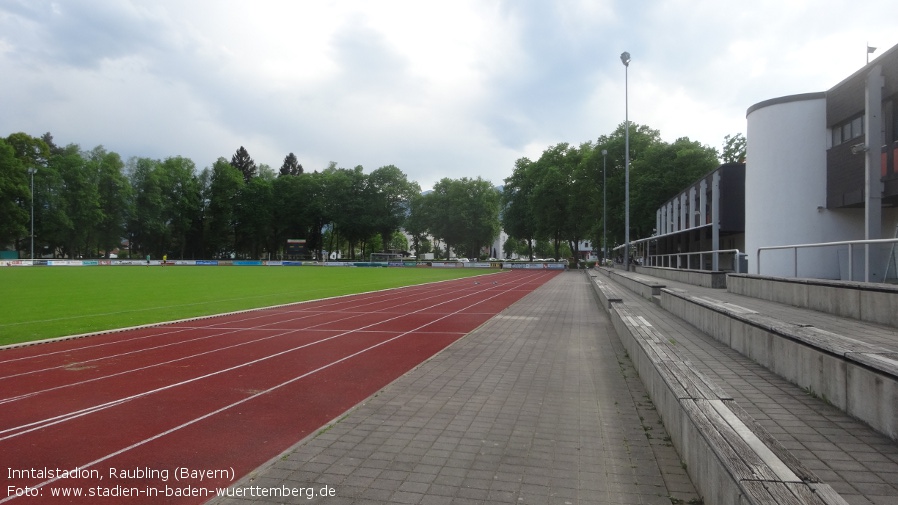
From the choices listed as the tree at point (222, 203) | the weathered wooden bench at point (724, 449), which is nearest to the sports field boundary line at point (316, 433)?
the weathered wooden bench at point (724, 449)

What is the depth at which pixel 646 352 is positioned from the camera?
626cm

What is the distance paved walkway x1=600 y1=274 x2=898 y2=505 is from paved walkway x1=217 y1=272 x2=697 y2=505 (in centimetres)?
80

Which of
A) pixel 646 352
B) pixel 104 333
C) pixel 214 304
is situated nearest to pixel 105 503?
pixel 646 352

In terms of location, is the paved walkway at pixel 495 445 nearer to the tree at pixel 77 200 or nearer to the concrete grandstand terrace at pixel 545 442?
the concrete grandstand terrace at pixel 545 442

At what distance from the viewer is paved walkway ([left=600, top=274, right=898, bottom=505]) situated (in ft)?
9.91

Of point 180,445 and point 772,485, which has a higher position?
point 772,485

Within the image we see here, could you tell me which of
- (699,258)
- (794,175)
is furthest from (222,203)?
(794,175)

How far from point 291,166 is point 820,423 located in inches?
4403

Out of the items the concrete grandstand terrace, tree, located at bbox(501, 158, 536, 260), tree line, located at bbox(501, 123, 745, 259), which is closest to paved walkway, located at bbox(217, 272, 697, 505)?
the concrete grandstand terrace

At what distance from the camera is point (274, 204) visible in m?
88.7

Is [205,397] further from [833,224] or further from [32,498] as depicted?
→ [833,224]

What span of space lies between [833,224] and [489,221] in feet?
229

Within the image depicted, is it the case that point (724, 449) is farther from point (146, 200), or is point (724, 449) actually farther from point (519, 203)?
point (146, 200)

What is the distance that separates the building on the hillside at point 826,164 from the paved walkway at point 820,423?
7.19 meters
